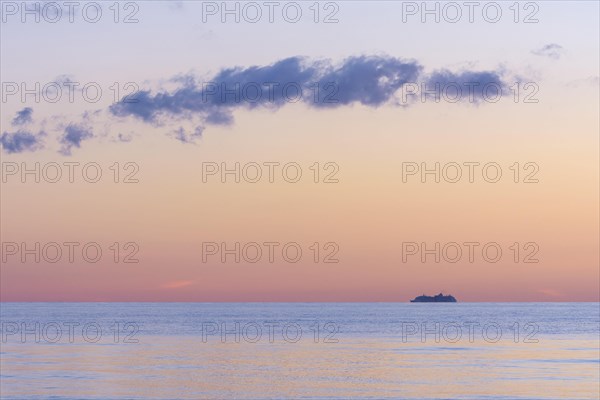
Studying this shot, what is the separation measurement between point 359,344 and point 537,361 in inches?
1038

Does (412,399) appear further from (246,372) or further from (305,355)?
(305,355)

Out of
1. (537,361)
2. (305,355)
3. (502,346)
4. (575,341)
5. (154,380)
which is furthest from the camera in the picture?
(575,341)

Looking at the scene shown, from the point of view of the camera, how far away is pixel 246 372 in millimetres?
65250

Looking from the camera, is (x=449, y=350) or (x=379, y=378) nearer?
(x=379, y=378)

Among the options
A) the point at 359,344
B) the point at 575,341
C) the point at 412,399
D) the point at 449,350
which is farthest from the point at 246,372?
the point at 575,341

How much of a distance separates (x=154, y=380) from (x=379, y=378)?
45.2ft

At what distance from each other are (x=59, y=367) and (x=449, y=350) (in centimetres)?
3437

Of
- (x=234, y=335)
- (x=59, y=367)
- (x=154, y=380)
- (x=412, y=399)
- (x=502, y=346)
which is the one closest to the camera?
(x=412, y=399)

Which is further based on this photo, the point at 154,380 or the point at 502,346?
the point at 502,346

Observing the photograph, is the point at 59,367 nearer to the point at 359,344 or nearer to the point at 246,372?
the point at 246,372

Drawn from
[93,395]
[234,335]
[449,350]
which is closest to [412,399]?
[93,395]

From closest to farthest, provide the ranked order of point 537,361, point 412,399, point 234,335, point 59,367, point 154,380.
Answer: point 412,399 < point 154,380 < point 59,367 < point 537,361 < point 234,335

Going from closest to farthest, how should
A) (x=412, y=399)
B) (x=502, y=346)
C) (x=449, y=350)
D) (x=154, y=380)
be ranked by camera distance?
(x=412, y=399), (x=154, y=380), (x=449, y=350), (x=502, y=346)

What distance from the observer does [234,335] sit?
117 m
